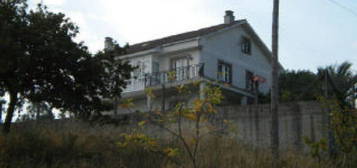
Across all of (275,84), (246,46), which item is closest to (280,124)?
(275,84)

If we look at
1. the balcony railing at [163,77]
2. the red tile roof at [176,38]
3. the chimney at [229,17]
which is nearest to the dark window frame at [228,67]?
the red tile roof at [176,38]

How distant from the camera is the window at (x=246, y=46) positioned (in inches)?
1176

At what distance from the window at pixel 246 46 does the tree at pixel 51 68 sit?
16.4 meters

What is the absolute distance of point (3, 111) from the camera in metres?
14.4

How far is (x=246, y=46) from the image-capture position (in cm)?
3022

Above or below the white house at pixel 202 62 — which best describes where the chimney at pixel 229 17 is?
above

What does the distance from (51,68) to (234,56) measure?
1653 centimetres

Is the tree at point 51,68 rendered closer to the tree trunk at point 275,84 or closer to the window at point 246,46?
the tree trunk at point 275,84

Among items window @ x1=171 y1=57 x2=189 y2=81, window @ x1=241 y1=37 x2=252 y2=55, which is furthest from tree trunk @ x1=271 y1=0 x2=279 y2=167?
window @ x1=241 y1=37 x2=252 y2=55

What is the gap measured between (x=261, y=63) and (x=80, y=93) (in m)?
19.3

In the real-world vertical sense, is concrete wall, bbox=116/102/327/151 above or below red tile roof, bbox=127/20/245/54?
below

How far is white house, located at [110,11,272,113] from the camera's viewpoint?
25.6 m

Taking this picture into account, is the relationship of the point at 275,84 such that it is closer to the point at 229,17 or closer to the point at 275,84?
the point at 275,84

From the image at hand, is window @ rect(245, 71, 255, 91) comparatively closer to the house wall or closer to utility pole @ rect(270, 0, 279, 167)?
the house wall
